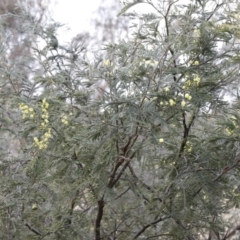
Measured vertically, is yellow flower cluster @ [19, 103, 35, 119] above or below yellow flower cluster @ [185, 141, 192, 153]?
above

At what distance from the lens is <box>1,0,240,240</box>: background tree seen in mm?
1479

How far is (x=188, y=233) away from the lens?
6.12 ft

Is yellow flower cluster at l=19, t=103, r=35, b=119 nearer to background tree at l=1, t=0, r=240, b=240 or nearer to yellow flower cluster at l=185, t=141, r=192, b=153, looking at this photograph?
background tree at l=1, t=0, r=240, b=240

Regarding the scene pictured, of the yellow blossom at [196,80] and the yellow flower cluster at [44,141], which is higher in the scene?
the yellow blossom at [196,80]

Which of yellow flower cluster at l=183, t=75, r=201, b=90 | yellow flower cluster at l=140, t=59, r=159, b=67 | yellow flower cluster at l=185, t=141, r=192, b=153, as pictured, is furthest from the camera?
yellow flower cluster at l=185, t=141, r=192, b=153

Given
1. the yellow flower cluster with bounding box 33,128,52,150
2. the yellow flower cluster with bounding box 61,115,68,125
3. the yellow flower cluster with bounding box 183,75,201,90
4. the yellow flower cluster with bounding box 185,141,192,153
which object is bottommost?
the yellow flower cluster with bounding box 33,128,52,150

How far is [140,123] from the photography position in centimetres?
141

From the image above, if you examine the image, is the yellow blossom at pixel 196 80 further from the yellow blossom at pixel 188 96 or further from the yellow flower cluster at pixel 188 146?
the yellow flower cluster at pixel 188 146

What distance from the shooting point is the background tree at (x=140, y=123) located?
4.85ft

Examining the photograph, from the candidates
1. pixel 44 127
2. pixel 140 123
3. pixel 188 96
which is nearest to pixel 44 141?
pixel 44 127

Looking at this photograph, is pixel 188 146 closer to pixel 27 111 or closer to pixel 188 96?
pixel 188 96

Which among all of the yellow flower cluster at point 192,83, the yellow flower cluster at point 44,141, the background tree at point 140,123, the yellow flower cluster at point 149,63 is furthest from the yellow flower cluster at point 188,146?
the yellow flower cluster at point 44,141

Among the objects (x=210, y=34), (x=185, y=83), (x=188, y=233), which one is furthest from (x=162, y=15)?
(x=188, y=233)

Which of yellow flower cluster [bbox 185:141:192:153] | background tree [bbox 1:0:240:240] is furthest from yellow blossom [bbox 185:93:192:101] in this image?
yellow flower cluster [bbox 185:141:192:153]
